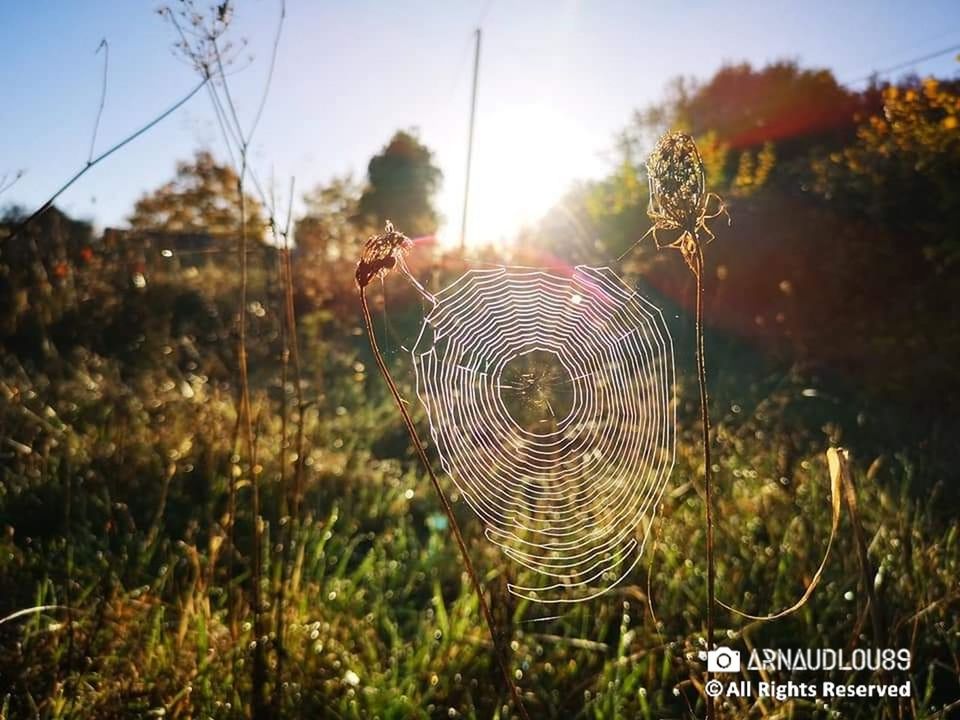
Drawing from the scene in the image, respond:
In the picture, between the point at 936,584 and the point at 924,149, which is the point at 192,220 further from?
the point at 936,584

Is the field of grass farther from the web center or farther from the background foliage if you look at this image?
the web center

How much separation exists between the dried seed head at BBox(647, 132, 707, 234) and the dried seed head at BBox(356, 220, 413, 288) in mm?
345

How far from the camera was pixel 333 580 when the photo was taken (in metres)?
2.54

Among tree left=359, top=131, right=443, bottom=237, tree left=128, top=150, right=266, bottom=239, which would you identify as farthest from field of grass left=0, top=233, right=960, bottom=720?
tree left=359, top=131, right=443, bottom=237

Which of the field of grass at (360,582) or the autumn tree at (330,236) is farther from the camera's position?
the autumn tree at (330,236)

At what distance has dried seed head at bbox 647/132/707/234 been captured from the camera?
969 mm

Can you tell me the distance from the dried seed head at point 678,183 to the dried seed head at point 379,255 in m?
0.34

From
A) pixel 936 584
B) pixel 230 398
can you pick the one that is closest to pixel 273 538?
pixel 230 398

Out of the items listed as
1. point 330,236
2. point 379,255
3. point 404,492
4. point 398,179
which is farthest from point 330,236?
point 398,179

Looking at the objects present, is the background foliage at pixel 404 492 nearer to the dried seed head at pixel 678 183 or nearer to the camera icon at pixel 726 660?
the camera icon at pixel 726 660

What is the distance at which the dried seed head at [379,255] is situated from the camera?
972 millimetres

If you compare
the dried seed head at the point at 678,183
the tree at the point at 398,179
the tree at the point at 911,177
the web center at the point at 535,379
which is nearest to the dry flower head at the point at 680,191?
Result: the dried seed head at the point at 678,183

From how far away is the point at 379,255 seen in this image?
3.25 ft

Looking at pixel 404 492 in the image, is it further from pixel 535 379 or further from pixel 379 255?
pixel 379 255
